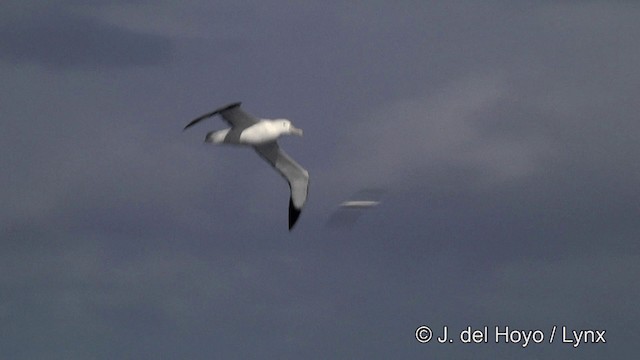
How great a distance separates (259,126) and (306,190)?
6358mm

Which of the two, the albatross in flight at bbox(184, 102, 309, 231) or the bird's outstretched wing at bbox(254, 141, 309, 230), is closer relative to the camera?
the albatross in flight at bbox(184, 102, 309, 231)

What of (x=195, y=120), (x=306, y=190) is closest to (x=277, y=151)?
(x=306, y=190)

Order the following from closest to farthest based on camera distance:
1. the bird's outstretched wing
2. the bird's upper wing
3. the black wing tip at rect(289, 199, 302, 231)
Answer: the bird's upper wing
the bird's outstretched wing
the black wing tip at rect(289, 199, 302, 231)

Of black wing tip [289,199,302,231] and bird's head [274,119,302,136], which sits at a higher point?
bird's head [274,119,302,136]

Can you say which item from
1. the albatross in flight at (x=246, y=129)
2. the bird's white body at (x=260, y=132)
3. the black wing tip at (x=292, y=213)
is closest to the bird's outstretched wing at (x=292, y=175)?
the black wing tip at (x=292, y=213)

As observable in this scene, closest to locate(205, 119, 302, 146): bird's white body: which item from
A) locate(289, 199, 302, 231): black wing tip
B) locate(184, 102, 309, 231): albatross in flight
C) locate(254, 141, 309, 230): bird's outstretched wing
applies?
locate(184, 102, 309, 231): albatross in flight

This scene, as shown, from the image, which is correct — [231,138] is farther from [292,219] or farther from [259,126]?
[292,219]

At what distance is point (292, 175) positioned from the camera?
62.4m

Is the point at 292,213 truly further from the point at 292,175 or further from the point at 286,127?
the point at 286,127

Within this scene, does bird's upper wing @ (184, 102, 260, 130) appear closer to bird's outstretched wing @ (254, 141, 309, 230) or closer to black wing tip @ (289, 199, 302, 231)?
bird's outstretched wing @ (254, 141, 309, 230)

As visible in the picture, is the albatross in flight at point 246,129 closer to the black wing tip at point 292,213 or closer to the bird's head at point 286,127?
the bird's head at point 286,127

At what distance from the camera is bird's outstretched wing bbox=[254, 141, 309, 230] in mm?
61562

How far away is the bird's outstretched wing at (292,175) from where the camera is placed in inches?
2424

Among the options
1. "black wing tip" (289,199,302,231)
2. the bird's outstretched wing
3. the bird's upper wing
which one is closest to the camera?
the bird's upper wing
